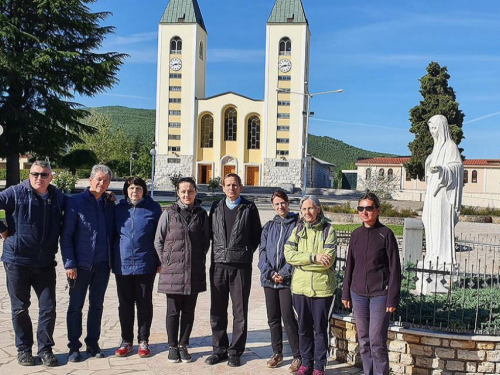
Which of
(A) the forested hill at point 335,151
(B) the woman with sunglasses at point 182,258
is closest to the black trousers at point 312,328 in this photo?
(B) the woman with sunglasses at point 182,258

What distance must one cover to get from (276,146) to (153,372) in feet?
170

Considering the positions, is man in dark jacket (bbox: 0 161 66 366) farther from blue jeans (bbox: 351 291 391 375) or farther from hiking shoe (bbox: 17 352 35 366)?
blue jeans (bbox: 351 291 391 375)

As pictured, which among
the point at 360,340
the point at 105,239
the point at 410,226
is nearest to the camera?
the point at 360,340

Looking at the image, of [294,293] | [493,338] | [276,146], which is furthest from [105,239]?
[276,146]

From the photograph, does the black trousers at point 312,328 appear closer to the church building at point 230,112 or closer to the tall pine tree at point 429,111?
the tall pine tree at point 429,111

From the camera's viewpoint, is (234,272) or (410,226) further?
(410,226)

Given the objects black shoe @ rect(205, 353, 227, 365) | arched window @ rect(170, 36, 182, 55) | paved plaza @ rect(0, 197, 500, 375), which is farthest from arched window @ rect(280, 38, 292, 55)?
black shoe @ rect(205, 353, 227, 365)

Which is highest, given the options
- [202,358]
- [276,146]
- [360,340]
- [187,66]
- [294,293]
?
[187,66]

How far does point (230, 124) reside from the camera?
196 ft

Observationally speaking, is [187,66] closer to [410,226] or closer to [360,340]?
[410,226]

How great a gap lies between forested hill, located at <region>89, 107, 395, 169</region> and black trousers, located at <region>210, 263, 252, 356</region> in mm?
117736

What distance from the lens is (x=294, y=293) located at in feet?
15.3

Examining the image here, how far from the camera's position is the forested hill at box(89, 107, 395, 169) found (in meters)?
135

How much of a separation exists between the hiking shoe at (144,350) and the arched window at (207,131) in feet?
178
